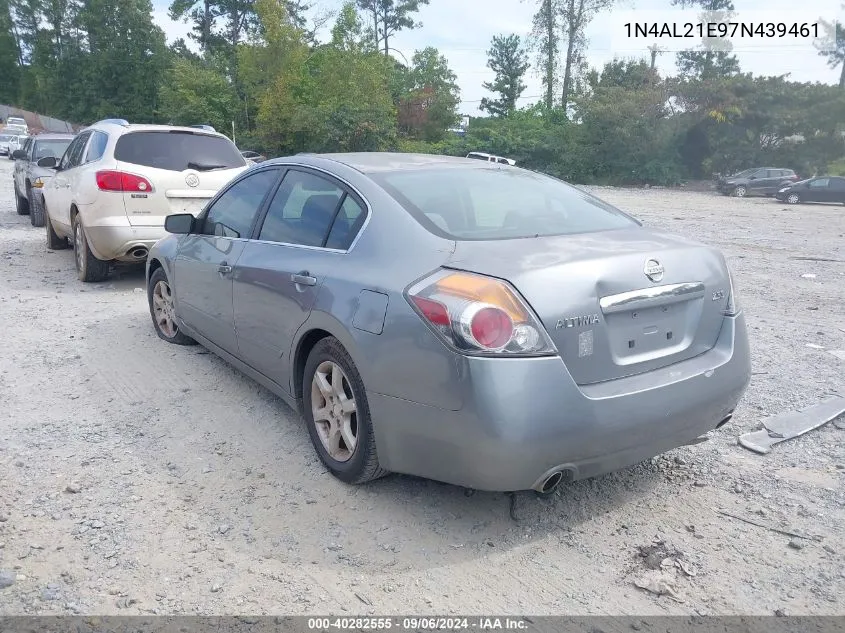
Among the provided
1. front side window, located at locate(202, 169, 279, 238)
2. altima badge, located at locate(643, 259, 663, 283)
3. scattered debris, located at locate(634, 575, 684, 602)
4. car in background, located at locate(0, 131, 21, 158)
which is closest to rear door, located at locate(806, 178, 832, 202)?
front side window, located at locate(202, 169, 279, 238)

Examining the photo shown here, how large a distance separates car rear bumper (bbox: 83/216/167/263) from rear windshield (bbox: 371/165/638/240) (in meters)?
4.70

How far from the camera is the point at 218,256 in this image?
4.55 meters

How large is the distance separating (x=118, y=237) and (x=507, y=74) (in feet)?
200

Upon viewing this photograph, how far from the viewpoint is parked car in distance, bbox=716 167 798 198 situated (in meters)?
31.2

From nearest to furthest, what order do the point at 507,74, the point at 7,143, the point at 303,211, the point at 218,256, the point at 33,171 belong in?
the point at 303,211 → the point at 218,256 → the point at 33,171 → the point at 7,143 → the point at 507,74

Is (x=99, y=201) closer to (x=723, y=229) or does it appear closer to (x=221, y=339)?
(x=221, y=339)

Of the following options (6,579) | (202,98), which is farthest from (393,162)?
(202,98)

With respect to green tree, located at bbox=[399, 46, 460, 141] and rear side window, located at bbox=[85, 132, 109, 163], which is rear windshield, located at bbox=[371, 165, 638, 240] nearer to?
rear side window, located at bbox=[85, 132, 109, 163]

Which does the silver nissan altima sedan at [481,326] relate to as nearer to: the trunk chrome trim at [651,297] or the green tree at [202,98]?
the trunk chrome trim at [651,297]

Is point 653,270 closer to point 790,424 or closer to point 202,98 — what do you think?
point 790,424

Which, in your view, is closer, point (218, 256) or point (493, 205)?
point (493, 205)

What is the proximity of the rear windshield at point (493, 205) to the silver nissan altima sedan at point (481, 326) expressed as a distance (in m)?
0.01

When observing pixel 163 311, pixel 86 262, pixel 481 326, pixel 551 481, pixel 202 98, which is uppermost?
pixel 202 98

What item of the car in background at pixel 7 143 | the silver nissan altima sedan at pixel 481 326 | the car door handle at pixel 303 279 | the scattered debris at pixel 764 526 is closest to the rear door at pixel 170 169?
the silver nissan altima sedan at pixel 481 326
